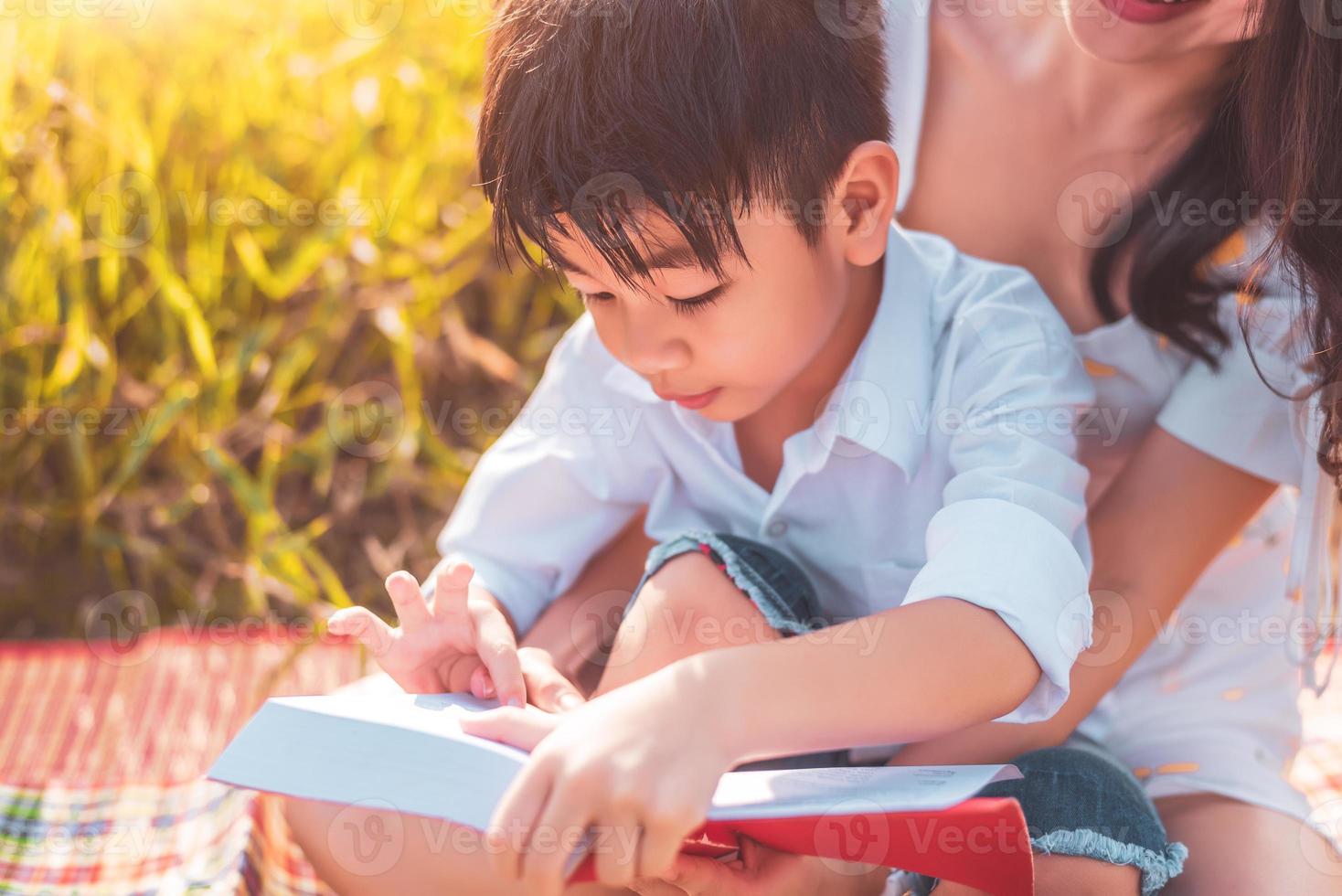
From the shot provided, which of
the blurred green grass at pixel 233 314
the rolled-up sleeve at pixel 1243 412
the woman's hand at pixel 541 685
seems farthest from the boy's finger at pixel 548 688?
the blurred green grass at pixel 233 314

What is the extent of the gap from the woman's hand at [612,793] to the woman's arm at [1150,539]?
1.59 ft

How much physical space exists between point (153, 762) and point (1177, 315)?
123cm

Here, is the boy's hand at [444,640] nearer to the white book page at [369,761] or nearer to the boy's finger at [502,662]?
the boy's finger at [502,662]

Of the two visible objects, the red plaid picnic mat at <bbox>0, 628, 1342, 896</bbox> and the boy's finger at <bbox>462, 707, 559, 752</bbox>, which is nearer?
the boy's finger at <bbox>462, 707, 559, 752</bbox>

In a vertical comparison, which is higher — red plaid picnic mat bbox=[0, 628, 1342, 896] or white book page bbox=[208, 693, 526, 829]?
white book page bbox=[208, 693, 526, 829]

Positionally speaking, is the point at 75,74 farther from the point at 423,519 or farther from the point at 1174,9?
the point at 1174,9

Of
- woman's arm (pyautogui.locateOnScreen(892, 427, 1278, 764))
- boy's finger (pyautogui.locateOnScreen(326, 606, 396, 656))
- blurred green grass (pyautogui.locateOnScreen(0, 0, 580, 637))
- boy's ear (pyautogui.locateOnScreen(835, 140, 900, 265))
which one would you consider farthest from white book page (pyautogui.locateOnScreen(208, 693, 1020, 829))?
blurred green grass (pyautogui.locateOnScreen(0, 0, 580, 637))

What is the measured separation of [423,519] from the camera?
86.0 inches

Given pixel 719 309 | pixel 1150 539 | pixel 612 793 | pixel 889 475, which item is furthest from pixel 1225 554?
pixel 612 793

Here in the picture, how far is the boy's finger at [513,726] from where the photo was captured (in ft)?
2.79

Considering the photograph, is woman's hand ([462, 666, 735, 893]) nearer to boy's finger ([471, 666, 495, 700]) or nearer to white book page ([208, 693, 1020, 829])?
white book page ([208, 693, 1020, 829])

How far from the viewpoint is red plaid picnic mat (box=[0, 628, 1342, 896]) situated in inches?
49.9

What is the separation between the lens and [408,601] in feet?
3.32

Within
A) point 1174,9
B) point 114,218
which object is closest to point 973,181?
point 1174,9
